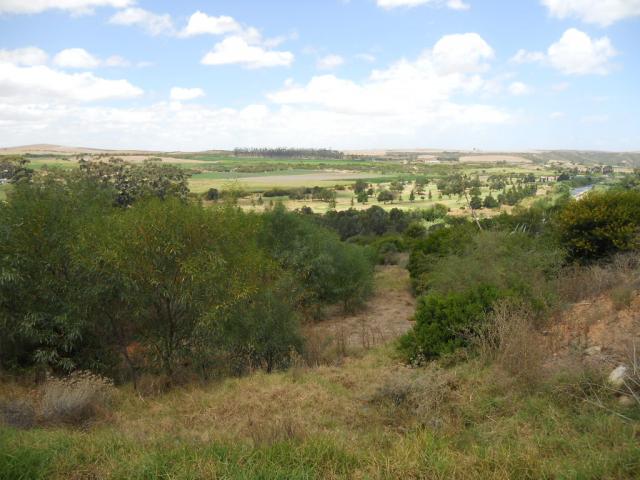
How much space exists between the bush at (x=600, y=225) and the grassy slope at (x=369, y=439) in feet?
36.6

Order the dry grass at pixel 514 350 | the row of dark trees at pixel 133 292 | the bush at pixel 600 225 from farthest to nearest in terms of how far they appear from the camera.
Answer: the bush at pixel 600 225, the row of dark trees at pixel 133 292, the dry grass at pixel 514 350

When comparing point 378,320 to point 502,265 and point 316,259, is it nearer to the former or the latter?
point 316,259

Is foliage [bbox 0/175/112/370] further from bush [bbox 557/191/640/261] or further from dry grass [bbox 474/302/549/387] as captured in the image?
bush [bbox 557/191/640/261]

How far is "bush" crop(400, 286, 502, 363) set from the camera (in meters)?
9.32

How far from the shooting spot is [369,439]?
197 inches

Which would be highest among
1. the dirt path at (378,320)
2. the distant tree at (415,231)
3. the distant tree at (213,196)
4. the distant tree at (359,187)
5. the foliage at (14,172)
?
the foliage at (14,172)

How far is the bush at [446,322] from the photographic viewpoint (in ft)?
30.6

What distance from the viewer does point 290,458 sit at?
430 cm

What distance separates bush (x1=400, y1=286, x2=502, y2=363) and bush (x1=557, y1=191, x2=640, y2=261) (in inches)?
312

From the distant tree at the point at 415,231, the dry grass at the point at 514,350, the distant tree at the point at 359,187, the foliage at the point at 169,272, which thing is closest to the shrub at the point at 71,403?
the foliage at the point at 169,272

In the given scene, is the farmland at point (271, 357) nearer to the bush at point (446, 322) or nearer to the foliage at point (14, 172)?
the bush at point (446, 322)

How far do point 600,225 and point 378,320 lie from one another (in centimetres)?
Result: 895

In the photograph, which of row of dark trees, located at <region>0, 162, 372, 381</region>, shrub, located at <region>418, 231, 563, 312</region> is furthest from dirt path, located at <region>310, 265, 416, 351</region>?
row of dark trees, located at <region>0, 162, 372, 381</region>

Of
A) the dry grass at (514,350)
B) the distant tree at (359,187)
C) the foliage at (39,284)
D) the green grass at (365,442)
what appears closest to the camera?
the green grass at (365,442)
